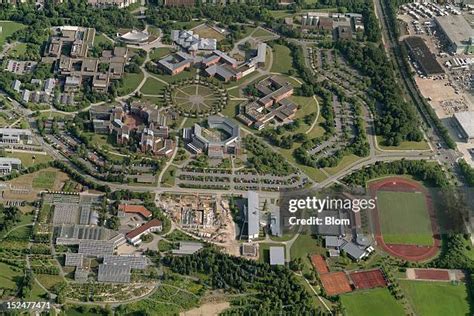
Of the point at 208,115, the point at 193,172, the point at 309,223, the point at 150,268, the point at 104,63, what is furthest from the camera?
the point at 104,63

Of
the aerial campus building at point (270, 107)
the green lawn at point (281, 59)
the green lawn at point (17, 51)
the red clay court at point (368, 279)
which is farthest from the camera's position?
the green lawn at point (281, 59)

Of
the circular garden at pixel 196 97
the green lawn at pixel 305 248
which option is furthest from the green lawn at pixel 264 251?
the circular garden at pixel 196 97

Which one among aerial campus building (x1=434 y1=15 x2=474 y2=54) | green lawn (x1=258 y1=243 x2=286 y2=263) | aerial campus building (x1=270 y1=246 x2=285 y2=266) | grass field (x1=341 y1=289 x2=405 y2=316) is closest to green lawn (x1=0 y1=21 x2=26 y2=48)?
green lawn (x1=258 y1=243 x2=286 y2=263)

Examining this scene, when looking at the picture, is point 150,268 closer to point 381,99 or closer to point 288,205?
point 288,205

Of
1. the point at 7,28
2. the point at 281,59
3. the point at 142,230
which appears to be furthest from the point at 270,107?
the point at 7,28

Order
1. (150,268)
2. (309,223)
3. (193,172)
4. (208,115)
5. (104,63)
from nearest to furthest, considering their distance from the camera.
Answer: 1. (150,268)
2. (309,223)
3. (193,172)
4. (208,115)
5. (104,63)

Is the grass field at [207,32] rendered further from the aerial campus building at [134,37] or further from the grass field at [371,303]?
the grass field at [371,303]

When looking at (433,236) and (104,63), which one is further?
(104,63)

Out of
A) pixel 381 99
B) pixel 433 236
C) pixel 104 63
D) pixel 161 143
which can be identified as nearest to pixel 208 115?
pixel 161 143
